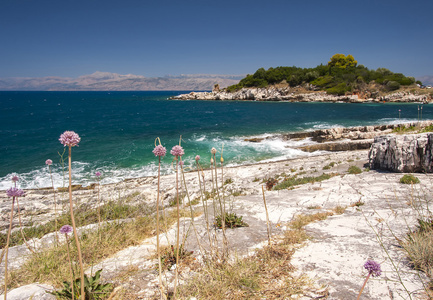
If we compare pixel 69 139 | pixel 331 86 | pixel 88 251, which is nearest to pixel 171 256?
pixel 88 251

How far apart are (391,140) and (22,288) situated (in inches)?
452

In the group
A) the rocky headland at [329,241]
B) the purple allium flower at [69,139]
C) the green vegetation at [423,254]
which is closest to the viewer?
the purple allium flower at [69,139]

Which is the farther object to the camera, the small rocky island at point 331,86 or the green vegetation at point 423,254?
the small rocky island at point 331,86

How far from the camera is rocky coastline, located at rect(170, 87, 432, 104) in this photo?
6231 centimetres

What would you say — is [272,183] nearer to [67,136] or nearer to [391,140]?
[391,140]

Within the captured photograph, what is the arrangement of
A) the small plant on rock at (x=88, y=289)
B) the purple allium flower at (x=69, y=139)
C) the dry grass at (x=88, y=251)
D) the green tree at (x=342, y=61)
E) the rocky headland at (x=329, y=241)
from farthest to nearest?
the green tree at (x=342, y=61)
the dry grass at (x=88, y=251)
the rocky headland at (x=329, y=241)
the small plant on rock at (x=88, y=289)
the purple allium flower at (x=69, y=139)

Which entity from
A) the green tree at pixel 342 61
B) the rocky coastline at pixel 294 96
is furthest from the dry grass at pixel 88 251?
the green tree at pixel 342 61

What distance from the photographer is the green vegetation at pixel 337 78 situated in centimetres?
6800

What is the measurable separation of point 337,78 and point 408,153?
7658cm

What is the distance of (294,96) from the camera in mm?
75875

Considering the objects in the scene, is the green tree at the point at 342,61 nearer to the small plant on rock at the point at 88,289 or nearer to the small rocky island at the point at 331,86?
the small rocky island at the point at 331,86

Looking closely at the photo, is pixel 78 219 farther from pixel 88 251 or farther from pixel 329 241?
pixel 329 241

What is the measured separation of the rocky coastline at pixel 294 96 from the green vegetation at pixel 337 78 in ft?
9.65

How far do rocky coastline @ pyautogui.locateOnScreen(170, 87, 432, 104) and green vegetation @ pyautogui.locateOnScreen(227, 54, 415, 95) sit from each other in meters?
2.94
